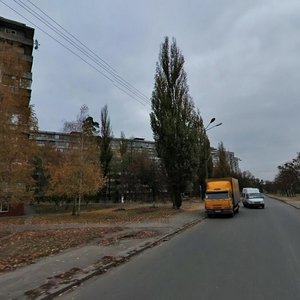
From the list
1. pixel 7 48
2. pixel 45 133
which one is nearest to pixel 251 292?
pixel 7 48

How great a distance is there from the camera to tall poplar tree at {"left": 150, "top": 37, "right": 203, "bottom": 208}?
126 feet

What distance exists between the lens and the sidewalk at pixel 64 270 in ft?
25.6

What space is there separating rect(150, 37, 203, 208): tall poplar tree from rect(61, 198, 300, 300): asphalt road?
23.6 m

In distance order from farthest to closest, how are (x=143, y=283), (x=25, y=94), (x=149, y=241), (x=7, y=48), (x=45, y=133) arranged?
(x=45, y=133) < (x=25, y=94) < (x=7, y=48) < (x=149, y=241) < (x=143, y=283)

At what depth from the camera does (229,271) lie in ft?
31.4

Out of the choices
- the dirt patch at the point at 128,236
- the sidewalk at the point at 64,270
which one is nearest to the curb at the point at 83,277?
the sidewalk at the point at 64,270

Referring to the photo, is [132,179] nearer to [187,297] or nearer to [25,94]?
[25,94]

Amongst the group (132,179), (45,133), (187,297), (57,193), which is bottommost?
(187,297)

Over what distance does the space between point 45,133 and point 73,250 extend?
341 feet

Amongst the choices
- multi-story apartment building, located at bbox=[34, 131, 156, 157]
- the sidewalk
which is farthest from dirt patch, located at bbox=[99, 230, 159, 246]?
multi-story apartment building, located at bbox=[34, 131, 156, 157]

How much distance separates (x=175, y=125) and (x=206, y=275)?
1170 inches

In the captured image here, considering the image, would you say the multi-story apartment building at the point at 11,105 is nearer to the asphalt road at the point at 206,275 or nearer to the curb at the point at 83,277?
the curb at the point at 83,277

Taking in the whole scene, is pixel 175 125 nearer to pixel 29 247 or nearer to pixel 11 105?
pixel 11 105

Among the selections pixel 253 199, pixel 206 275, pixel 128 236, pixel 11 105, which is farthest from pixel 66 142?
pixel 206 275
